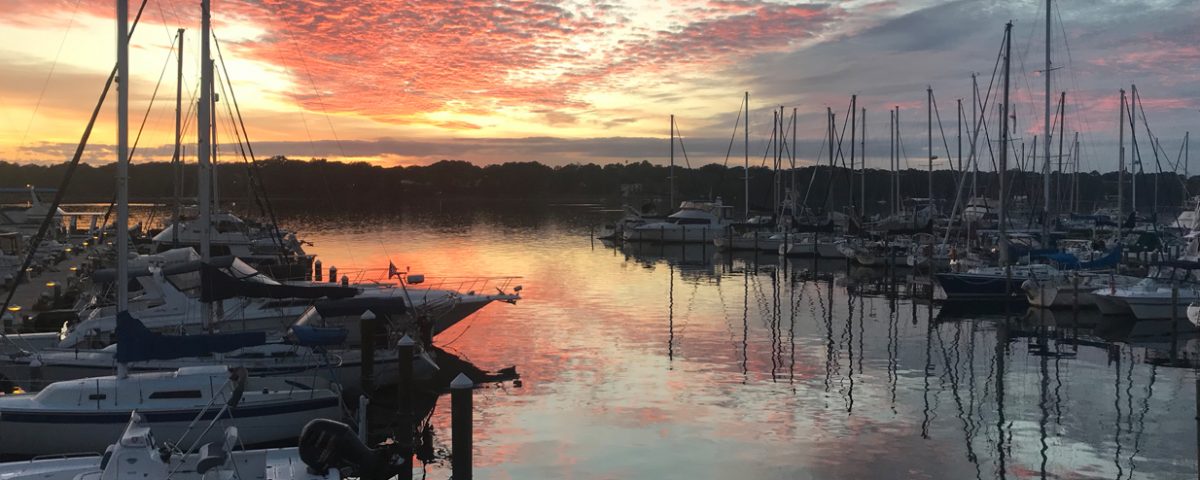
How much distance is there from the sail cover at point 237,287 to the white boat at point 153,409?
187 inches

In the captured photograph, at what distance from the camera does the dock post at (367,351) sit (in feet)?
66.4

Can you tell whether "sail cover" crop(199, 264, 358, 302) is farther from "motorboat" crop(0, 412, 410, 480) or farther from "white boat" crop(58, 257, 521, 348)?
"motorboat" crop(0, 412, 410, 480)

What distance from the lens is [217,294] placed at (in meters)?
21.6

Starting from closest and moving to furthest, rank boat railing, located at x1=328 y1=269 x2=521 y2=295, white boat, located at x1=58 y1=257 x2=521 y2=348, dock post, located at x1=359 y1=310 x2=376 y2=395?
dock post, located at x1=359 y1=310 x2=376 y2=395 < white boat, located at x1=58 y1=257 x2=521 y2=348 < boat railing, located at x1=328 y1=269 x2=521 y2=295

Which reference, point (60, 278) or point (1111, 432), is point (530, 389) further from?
point (60, 278)

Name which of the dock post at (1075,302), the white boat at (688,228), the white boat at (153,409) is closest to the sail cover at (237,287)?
the white boat at (153,409)

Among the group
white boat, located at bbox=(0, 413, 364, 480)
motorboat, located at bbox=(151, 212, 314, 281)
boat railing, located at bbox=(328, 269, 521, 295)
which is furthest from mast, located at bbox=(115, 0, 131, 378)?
motorboat, located at bbox=(151, 212, 314, 281)

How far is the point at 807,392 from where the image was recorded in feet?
72.2

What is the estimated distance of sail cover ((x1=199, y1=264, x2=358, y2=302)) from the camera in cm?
2148

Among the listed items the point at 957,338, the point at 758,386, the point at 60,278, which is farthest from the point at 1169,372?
the point at 60,278

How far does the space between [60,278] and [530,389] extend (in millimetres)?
28891

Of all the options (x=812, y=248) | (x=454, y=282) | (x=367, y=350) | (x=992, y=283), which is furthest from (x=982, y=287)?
(x=367, y=350)

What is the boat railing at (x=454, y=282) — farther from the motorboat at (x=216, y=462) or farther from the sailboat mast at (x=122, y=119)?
the motorboat at (x=216, y=462)

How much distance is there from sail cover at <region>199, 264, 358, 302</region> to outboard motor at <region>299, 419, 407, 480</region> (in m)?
9.40
